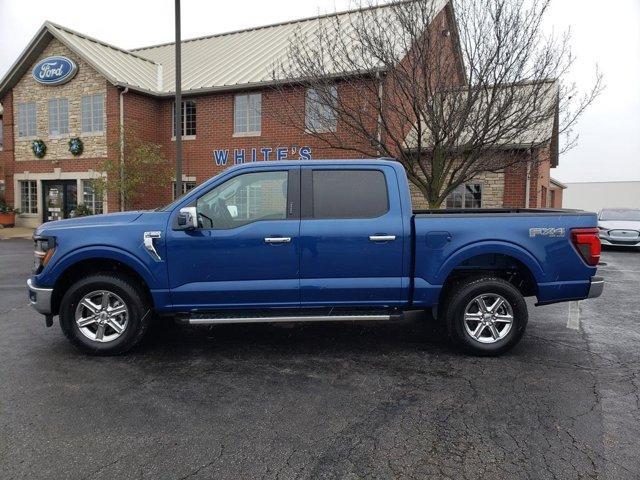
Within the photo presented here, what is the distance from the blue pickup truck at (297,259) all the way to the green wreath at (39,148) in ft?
61.1

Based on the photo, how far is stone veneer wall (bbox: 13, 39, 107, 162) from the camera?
19.4 meters

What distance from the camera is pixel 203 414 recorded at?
3.54 metres

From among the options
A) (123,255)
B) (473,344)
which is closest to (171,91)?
(123,255)

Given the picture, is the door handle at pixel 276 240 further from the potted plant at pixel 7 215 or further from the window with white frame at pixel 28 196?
the potted plant at pixel 7 215

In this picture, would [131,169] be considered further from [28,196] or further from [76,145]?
[28,196]

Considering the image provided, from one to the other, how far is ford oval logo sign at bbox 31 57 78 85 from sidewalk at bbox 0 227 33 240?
6308mm

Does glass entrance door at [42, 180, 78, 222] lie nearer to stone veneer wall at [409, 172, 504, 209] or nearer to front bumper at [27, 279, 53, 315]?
stone veneer wall at [409, 172, 504, 209]

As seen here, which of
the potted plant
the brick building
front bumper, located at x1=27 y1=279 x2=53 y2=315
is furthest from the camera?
the potted plant

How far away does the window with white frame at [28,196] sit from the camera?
21.7 metres

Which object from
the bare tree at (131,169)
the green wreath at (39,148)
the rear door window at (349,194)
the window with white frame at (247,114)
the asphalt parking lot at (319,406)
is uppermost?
the window with white frame at (247,114)

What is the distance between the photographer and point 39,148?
20.6 meters

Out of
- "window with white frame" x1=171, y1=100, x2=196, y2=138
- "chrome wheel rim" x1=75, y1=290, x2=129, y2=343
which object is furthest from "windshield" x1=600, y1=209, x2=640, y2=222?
"chrome wheel rim" x1=75, y1=290, x2=129, y2=343

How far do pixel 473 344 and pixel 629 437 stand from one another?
1709 mm

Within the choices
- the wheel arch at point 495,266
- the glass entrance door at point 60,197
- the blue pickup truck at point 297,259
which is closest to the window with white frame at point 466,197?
the wheel arch at point 495,266
